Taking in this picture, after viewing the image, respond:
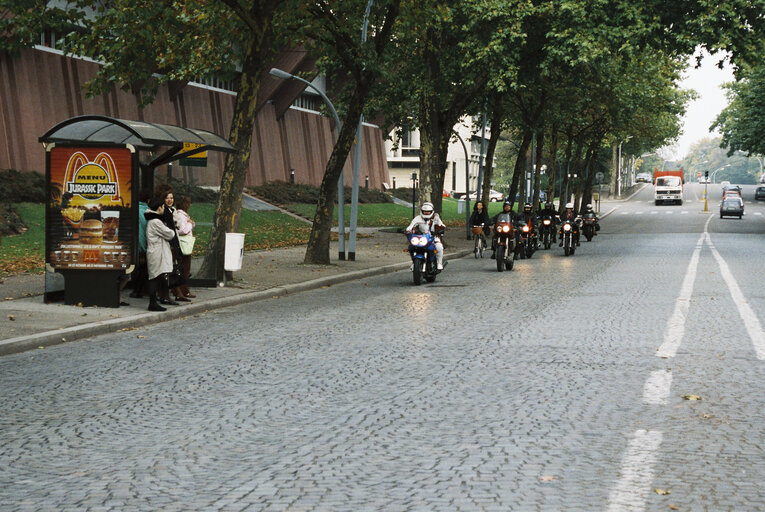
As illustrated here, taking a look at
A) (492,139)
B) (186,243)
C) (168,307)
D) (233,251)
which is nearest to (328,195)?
(233,251)

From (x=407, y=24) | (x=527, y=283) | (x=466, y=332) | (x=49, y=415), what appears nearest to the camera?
(x=49, y=415)

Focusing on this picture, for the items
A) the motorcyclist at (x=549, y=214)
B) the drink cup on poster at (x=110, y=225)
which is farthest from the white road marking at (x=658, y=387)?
the motorcyclist at (x=549, y=214)

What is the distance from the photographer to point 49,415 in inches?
266

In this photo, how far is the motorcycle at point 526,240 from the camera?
24328mm

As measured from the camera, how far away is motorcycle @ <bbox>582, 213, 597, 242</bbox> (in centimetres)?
3694

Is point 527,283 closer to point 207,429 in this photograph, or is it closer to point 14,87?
point 207,429

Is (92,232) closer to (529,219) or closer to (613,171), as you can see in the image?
(529,219)

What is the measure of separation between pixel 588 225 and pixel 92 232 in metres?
26.5

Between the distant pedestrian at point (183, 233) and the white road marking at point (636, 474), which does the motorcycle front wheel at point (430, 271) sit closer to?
the distant pedestrian at point (183, 233)

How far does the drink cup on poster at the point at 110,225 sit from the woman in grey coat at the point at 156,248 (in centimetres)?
41

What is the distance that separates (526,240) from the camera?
26.2 meters

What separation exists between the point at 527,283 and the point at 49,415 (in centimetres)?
1242

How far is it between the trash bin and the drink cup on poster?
3495 millimetres

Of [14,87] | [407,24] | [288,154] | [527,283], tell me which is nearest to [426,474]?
[527,283]
